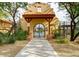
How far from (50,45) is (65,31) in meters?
0.47

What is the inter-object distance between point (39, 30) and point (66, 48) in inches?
29.3

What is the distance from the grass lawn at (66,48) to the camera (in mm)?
5227

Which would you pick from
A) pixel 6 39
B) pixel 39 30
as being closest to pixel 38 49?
pixel 39 30

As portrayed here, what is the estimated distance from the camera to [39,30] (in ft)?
18.2

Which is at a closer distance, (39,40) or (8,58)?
(8,58)

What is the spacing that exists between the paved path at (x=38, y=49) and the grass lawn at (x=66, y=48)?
0.11 meters

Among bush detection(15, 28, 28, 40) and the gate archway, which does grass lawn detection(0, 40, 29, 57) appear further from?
the gate archway

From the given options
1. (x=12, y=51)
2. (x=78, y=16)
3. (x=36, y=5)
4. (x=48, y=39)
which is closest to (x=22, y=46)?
(x=12, y=51)

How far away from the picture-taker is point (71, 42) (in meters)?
5.45

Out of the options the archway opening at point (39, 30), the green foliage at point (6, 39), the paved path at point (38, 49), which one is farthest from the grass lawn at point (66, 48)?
the green foliage at point (6, 39)

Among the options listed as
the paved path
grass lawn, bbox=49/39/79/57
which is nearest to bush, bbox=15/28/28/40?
the paved path

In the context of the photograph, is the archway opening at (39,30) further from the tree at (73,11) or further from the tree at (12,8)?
the tree at (73,11)

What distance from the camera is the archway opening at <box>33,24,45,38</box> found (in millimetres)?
5520

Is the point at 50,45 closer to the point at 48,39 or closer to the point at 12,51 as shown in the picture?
the point at 48,39
